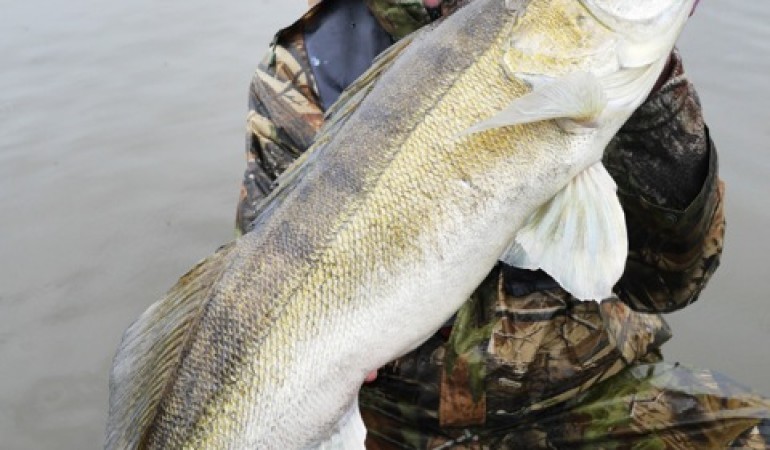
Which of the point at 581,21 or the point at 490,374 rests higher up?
the point at 581,21

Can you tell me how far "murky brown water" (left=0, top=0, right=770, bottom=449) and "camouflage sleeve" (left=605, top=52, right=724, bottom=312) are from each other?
1.27 meters

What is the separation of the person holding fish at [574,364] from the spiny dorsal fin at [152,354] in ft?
2.05

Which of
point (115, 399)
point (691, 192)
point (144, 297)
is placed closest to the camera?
point (115, 399)

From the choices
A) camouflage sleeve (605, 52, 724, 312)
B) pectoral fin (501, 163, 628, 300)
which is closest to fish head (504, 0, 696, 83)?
pectoral fin (501, 163, 628, 300)

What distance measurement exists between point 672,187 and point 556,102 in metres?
0.71

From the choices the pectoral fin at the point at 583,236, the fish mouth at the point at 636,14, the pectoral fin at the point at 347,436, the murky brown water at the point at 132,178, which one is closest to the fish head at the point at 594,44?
the fish mouth at the point at 636,14

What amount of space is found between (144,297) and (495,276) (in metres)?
2.26

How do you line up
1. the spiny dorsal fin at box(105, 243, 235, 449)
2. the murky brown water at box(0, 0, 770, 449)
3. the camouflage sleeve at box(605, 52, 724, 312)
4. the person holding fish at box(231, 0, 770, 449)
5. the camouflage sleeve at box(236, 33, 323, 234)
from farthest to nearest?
the murky brown water at box(0, 0, 770, 449)
the camouflage sleeve at box(236, 33, 323, 234)
the person holding fish at box(231, 0, 770, 449)
the camouflage sleeve at box(605, 52, 724, 312)
the spiny dorsal fin at box(105, 243, 235, 449)

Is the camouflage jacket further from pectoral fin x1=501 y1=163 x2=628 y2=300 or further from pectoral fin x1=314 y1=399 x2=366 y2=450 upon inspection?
pectoral fin x1=314 y1=399 x2=366 y2=450

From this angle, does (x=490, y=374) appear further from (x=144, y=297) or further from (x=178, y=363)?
(x=144, y=297)

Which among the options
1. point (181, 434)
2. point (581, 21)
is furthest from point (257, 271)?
point (581, 21)

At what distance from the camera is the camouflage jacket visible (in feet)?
→ 6.29

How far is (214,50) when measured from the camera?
629 cm

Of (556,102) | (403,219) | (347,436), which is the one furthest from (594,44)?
(347,436)
